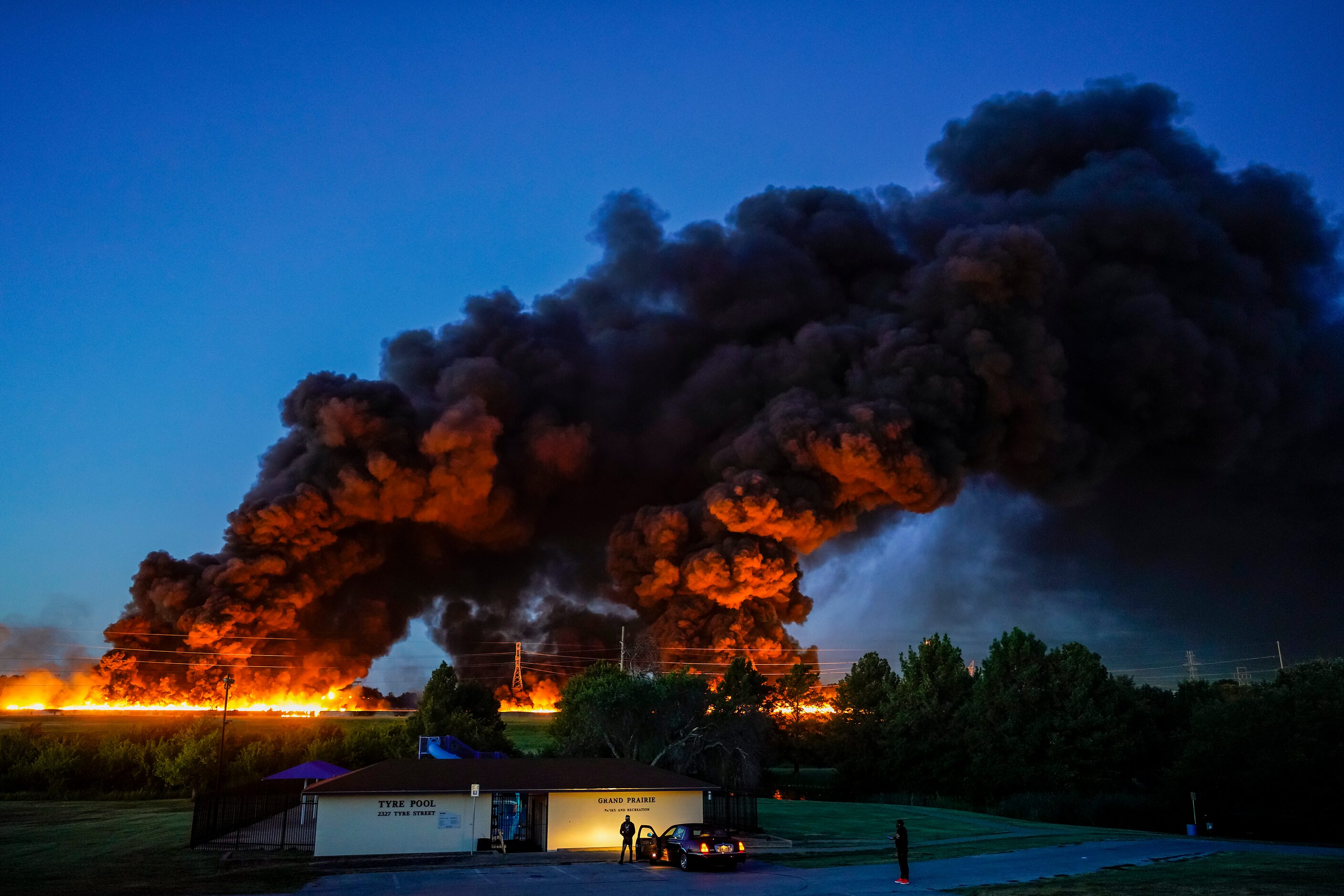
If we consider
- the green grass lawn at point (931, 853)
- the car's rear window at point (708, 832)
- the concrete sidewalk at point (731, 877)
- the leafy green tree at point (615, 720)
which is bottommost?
the green grass lawn at point (931, 853)

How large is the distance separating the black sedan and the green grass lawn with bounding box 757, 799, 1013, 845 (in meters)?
7.50

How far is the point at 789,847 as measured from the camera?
30.7 metres

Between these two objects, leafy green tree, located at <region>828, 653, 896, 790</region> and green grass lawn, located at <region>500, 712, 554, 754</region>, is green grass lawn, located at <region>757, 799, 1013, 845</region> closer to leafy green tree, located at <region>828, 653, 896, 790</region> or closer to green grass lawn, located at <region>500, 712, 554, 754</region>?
leafy green tree, located at <region>828, 653, 896, 790</region>

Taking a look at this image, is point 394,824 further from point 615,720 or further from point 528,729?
point 528,729

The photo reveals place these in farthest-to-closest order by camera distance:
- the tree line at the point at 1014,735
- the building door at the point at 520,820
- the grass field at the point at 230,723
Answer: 1. the grass field at the point at 230,723
2. the tree line at the point at 1014,735
3. the building door at the point at 520,820

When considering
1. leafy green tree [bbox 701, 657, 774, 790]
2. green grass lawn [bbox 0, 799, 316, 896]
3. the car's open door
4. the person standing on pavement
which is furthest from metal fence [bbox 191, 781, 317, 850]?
leafy green tree [bbox 701, 657, 774, 790]

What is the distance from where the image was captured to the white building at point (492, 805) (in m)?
26.9

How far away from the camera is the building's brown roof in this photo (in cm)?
2744

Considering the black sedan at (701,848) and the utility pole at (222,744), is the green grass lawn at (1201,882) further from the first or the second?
the utility pole at (222,744)

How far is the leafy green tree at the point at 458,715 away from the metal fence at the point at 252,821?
7527 millimetres

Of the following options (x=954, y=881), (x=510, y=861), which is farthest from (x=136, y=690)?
(x=954, y=881)

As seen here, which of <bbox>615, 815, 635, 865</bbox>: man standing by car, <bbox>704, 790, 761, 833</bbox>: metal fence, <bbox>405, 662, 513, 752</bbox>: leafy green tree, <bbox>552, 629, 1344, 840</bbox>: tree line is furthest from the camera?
<bbox>405, 662, 513, 752</bbox>: leafy green tree

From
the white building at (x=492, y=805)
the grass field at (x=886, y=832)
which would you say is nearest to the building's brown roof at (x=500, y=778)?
the white building at (x=492, y=805)

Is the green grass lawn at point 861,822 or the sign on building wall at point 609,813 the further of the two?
the green grass lawn at point 861,822
